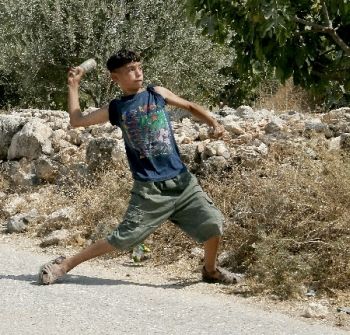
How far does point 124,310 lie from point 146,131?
4.12ft

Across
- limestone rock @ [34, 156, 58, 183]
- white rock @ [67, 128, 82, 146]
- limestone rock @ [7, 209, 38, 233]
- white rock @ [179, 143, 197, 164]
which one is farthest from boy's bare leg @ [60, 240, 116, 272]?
white rock @ [67, 128, 82, 146]

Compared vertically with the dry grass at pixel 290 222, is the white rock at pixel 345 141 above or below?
above

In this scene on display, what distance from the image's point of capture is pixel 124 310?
529cm

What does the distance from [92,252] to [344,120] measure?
3504mm

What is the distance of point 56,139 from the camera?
31.9 feet

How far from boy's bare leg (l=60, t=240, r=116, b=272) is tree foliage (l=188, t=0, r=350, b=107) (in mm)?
1523

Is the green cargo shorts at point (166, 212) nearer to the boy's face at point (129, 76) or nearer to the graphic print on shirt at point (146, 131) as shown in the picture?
the graphic print on shirt at point (146, 131)

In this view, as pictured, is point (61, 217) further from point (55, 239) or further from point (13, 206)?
point (13, 206)

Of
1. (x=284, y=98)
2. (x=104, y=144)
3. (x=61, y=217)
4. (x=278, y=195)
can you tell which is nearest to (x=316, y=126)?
(x=278, y=195)

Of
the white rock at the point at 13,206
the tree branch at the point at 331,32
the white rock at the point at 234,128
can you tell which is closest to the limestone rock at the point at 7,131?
the white rock at the point at 13,206

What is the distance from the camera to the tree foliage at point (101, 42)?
525 inches

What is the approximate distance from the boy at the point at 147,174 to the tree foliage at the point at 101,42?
291 inches

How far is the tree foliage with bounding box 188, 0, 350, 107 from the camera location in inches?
202

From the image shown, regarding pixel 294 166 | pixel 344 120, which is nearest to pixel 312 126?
pixel 344 120
